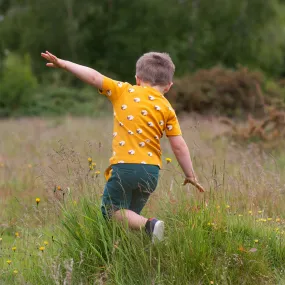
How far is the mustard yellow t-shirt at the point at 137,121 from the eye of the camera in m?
4.68

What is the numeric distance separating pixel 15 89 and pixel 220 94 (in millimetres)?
8422

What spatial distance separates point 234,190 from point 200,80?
15.9 meters

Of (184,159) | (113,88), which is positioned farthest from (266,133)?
(113,88)

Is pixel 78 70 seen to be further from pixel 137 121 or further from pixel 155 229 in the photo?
pixel 155 229

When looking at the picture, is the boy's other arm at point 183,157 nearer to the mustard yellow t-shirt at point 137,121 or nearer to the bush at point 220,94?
the mustard yellow t-shirt at point 137,121

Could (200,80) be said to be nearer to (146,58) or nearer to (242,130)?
(242,130)

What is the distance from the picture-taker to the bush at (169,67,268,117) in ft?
65.7

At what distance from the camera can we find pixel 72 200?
4.75 metres

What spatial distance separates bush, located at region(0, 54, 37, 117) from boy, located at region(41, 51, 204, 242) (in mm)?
20143

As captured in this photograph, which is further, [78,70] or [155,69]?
[155,69]

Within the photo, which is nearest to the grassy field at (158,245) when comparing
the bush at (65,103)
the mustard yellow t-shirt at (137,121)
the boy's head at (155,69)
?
the mustard yellow t-shirt at (137,121)

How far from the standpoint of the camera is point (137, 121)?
471cm

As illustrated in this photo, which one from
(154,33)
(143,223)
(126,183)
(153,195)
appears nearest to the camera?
(143,223)

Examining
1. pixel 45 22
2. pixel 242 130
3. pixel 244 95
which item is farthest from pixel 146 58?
pixel 45 22
